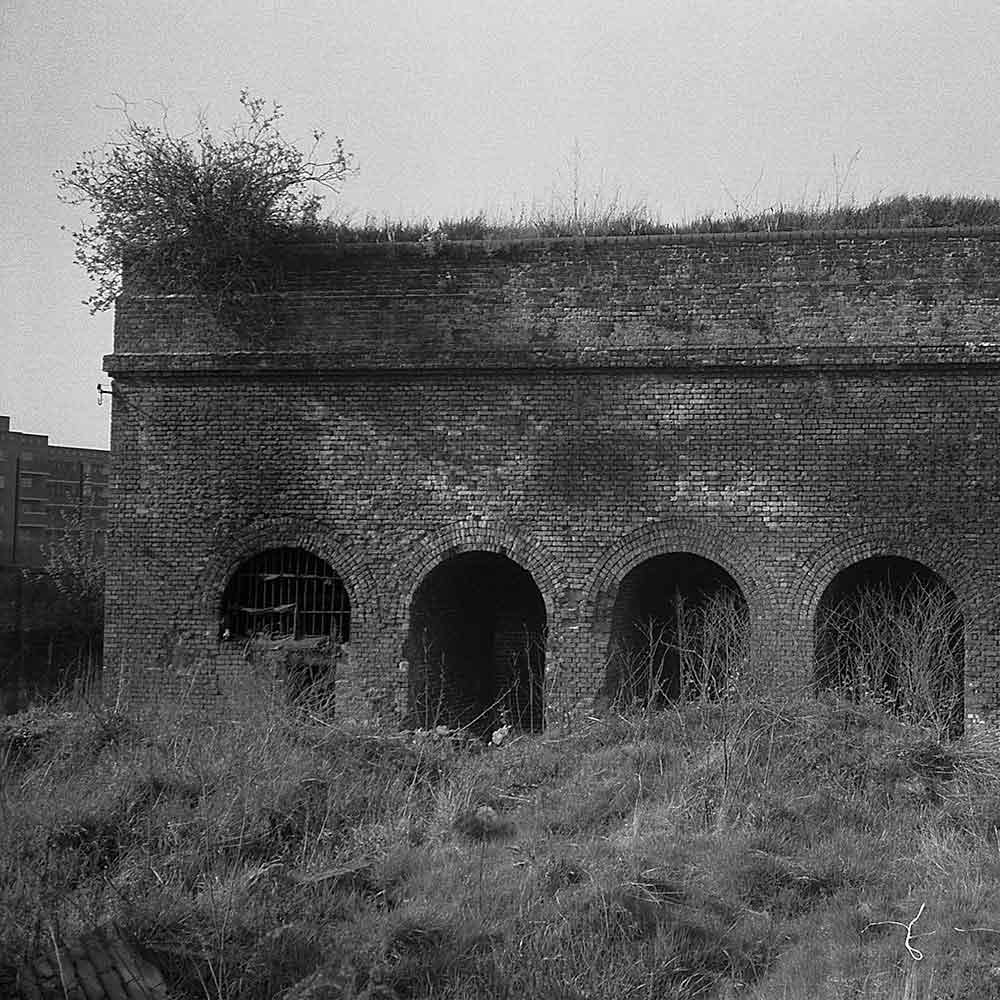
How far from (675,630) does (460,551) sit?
2930 millimetres

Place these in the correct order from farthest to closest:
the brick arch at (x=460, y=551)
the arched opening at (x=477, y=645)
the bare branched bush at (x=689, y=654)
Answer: the arched opening at (x=477, y=645), the brick arch at (x=460, y=551), the bare branched bush at (x=689, y=654)

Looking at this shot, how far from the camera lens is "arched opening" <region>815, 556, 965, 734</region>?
1244 centimetres

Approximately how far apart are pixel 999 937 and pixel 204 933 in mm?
4766

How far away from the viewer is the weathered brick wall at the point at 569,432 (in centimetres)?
1323

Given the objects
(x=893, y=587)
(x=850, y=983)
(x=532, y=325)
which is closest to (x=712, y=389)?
(x=532, y=325)

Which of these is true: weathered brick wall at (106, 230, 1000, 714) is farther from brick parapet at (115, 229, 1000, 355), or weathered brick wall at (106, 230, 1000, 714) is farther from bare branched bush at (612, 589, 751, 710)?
bare branched bush at (612, 589, 751, 710)

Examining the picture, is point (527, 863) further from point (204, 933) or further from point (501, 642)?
point (501, 642)

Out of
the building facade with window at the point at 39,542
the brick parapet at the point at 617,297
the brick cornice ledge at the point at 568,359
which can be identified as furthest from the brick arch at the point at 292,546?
the building facade with window at the point at 39,542

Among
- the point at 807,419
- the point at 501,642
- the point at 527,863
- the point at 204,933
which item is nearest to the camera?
the point at 204,933

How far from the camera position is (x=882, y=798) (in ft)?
32.9

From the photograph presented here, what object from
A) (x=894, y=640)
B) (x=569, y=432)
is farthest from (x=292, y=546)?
(x=894, y=640)

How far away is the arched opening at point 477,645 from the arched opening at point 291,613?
3.19 feet

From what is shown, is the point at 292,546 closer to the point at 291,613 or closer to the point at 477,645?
the point at 291,613

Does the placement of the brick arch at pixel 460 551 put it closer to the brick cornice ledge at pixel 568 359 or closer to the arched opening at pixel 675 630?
the arched opening at pixel 675 630
